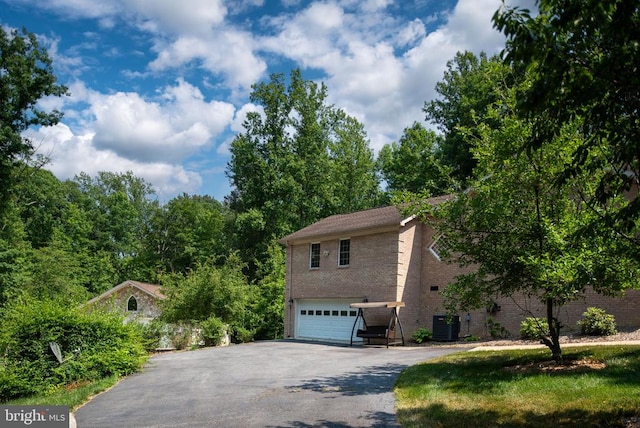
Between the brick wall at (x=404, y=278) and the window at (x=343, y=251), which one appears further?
the window at (x=343, y=251)

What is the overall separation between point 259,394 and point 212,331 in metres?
16.5

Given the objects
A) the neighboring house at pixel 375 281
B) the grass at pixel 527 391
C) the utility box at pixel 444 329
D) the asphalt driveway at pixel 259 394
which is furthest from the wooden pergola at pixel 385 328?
the grass at pixel 527 391

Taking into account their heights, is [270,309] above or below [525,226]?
below

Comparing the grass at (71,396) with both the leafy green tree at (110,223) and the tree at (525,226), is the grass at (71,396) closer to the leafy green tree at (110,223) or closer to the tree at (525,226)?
the tree at (525,226)

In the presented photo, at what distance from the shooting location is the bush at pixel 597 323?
54.2 feet

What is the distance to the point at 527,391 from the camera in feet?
29.8

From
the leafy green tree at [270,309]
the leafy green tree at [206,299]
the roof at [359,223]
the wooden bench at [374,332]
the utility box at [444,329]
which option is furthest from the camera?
the leafy green tree at [270,309]

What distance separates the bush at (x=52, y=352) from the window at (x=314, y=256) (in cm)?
1326

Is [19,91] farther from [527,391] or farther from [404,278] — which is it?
[527,391]

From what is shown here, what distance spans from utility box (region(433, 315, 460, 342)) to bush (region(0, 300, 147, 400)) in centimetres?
1184

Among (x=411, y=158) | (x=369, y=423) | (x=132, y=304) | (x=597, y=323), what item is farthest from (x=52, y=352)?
(x=411, y=158)

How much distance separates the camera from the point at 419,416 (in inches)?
327

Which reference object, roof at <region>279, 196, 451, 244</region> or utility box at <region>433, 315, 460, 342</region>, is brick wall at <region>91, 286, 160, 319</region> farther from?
utility box at <region>433, 315, 460, 342</region>

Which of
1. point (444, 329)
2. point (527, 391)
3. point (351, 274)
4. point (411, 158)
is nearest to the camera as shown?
point (527, 391)
